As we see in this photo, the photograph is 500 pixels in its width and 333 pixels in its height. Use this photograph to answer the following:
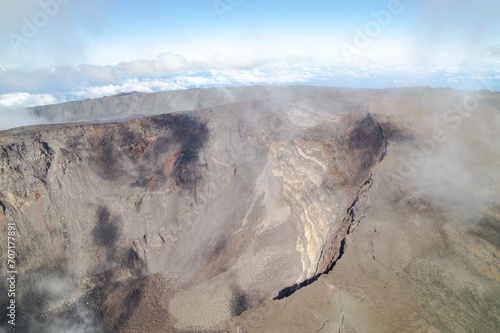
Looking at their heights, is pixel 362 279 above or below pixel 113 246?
above

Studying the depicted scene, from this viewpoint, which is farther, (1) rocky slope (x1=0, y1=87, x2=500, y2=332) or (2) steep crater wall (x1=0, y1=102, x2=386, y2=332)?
(2) steep crater wall (x1=0, y1=102, x2=386, y2=332)

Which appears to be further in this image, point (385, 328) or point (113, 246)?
point (113, 246)

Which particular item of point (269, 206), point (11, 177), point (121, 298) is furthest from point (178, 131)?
point (121, 298)

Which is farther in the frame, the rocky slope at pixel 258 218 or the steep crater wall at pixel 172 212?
the steep crater wall at pixel 172 212

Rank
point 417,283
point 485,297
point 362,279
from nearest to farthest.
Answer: point 485,297
point 417,283
point 362,279

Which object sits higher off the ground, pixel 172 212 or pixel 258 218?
pixel 172 212

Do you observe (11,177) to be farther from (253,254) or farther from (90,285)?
(253,254)

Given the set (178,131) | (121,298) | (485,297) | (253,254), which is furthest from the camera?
(178,131)

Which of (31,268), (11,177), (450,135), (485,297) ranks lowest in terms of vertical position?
(31,268)
